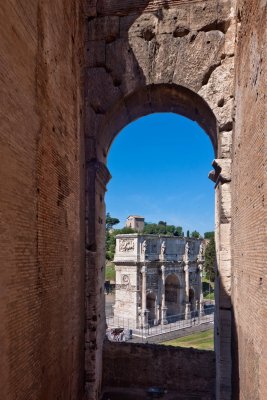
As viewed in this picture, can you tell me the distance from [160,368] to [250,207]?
431 cm

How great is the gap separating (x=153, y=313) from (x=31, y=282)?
2190 centimetres

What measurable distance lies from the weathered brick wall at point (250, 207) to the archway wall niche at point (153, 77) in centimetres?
43

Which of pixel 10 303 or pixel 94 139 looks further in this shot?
pixel 94 139

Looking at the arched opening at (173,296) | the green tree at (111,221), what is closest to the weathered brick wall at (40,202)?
the arched opening at (173,296)

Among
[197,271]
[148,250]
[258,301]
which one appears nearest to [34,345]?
[258,301]

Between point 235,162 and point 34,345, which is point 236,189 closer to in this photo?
point 235,162

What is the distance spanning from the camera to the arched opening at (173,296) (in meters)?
26.2

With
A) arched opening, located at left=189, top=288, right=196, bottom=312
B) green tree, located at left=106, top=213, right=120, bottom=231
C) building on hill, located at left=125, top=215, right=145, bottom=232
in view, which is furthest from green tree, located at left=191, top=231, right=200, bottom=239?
arched opening, located at left=189, top=288, right=196, bottom=312

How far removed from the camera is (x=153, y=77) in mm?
6398

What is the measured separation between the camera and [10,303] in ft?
10.8

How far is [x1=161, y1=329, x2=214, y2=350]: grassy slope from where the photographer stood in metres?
18.0

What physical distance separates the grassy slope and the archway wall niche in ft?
42.3

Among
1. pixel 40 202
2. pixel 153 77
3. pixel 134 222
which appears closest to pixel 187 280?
pixel 153 77

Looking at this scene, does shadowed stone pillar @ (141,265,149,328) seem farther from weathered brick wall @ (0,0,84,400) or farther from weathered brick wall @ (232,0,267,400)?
weathered brick wall @ (232,0,267,400)
